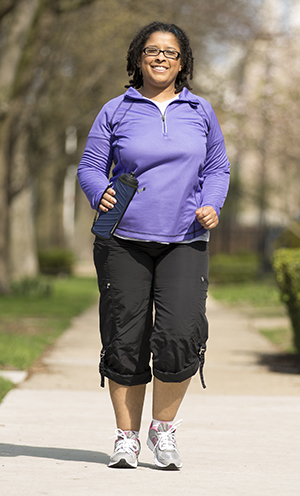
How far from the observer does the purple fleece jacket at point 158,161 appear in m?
3.63

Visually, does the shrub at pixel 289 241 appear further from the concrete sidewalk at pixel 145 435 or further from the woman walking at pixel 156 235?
the woman walking at pixel 156 235

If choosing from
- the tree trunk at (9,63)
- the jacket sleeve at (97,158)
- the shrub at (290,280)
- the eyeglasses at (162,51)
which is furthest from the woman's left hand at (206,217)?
the tree trunk at (9,63)

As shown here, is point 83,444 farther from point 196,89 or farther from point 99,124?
point 196,89

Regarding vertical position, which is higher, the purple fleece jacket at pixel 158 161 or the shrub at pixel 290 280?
the purple fleece jacket at pixel 158 161

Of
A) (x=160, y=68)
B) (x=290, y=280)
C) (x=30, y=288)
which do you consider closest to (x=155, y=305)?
(x=160, y=68)

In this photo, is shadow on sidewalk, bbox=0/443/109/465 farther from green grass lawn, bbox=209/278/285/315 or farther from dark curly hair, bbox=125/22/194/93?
green grass lawn, bbox=209/278/285/315

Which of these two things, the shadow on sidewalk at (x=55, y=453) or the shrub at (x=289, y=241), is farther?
the shrub at (x=289, y=241)

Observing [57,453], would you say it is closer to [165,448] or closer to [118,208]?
[165,448]

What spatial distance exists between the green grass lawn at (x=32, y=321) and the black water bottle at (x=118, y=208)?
2508 mm

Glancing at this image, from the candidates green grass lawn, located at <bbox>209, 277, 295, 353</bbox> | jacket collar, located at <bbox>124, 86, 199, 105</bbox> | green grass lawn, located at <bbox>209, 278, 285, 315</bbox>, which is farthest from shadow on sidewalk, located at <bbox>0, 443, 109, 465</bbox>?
green grass lawn, located at <bbox>209, 278, 285, 315</bbox>

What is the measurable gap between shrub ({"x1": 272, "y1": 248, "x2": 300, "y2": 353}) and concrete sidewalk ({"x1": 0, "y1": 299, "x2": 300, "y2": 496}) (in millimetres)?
553

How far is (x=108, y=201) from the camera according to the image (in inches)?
142

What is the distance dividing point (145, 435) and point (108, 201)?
1.71m

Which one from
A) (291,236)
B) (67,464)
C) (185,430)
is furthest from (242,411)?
(291,236)
